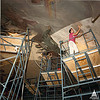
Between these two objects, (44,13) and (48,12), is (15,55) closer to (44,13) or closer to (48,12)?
(44,13)

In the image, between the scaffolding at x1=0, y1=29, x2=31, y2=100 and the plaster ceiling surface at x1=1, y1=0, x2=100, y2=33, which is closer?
the scaffolding at x1=0, y1=29, x2=31, y2=100

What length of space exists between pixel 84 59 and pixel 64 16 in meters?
2.68

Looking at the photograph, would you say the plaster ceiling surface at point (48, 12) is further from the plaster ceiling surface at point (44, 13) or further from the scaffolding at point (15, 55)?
the scaffolding at point (15, 55)

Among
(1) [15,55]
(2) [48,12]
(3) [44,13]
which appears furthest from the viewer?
(1) [15,55]

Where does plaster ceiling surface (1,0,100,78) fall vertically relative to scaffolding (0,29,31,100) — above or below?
above

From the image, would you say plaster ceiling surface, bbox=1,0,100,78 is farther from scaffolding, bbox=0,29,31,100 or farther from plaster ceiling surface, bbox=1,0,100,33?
scaffolding, bbox=0,29,31,100

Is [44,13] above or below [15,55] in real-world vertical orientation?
above

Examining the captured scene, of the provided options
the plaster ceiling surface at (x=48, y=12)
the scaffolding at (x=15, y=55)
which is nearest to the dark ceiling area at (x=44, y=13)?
the plaster ceiling surface at (x=48, y=12)

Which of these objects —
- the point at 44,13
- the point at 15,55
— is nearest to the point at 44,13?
the point at 44,13

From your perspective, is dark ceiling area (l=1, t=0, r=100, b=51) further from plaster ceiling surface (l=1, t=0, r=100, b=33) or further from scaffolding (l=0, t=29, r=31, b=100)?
scaffolding (l=0, t=29, r=31, b=100)

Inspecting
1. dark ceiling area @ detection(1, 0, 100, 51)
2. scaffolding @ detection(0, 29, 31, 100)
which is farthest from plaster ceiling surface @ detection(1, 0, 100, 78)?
scaffolding @ detection(0, 29, 31, 100)

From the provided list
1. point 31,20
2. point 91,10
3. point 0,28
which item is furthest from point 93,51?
point 0,28

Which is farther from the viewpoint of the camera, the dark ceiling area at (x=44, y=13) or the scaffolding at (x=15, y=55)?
the dark ceiling area at (x=44, y=13)

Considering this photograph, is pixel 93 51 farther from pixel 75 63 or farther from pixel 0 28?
pixel 0 28
